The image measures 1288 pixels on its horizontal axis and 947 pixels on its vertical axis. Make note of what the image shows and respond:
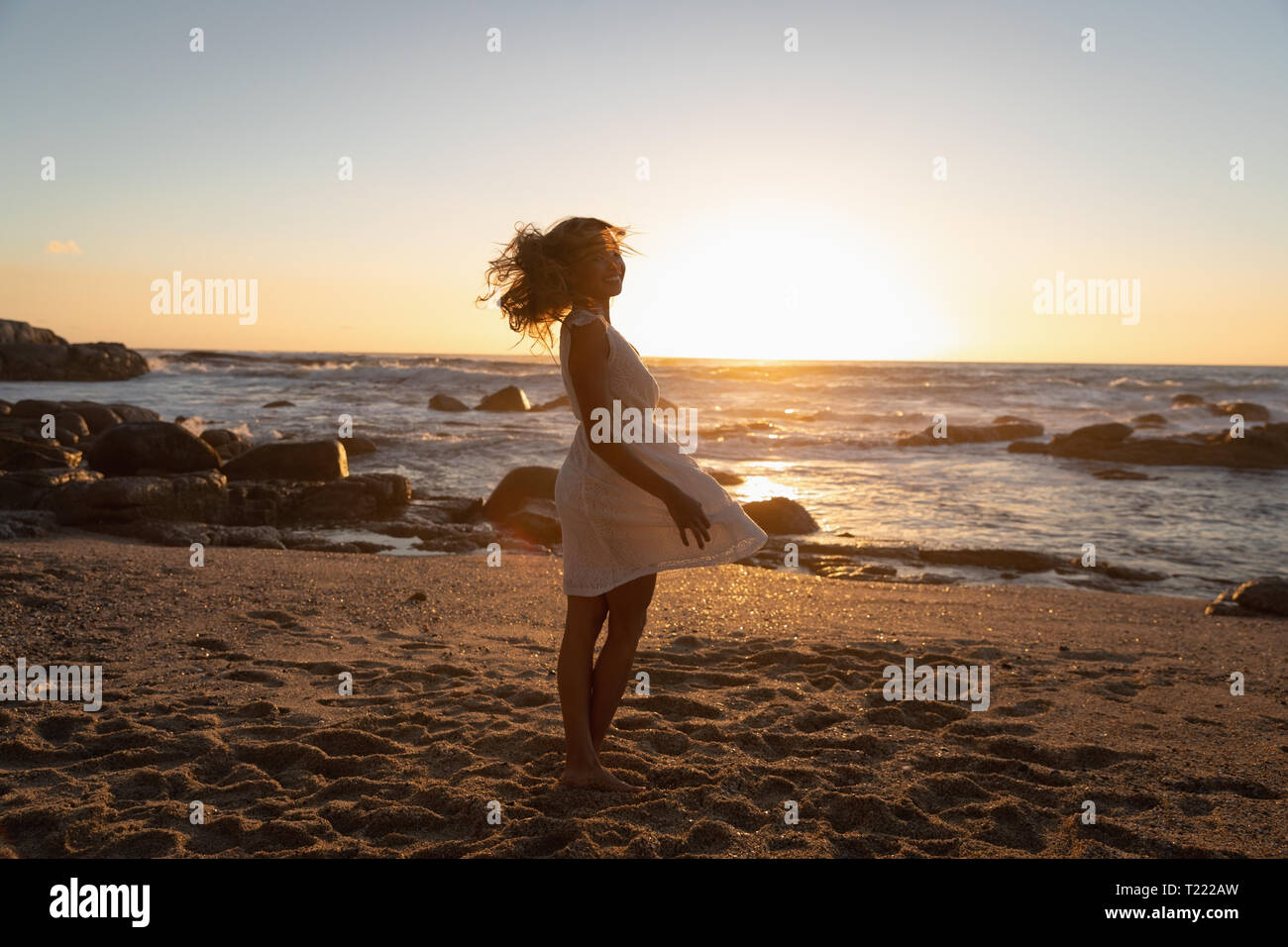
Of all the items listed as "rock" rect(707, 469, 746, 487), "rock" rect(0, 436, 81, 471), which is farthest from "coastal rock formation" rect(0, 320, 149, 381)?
"rock" rect(707, 469, 746, 487)

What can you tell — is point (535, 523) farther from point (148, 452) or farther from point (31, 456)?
point (31, 456)

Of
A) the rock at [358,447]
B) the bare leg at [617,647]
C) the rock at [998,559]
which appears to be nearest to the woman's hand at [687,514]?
the bare leg at [617,647]

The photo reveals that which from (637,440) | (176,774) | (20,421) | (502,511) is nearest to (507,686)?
(176,774)

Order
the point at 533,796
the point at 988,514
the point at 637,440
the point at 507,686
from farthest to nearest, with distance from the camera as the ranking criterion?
the point at 988,514, the point at 507,686, the point at 533,796, the point at 637,440

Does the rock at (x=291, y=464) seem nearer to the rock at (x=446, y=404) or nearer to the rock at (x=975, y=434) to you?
the rock at (x=975, y=434)

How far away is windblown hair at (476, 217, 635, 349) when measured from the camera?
3033mm

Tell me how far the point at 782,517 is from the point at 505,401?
63.2 ft

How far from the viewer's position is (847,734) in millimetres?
3914

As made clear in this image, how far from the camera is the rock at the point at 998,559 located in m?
8.74

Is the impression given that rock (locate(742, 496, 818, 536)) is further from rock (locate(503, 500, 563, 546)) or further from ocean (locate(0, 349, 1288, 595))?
rock (locate(503, 500, 563, 546))

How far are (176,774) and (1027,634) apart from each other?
5.10 m

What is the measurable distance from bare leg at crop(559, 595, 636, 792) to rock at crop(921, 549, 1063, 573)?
6.51m

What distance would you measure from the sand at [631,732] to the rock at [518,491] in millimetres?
4029
